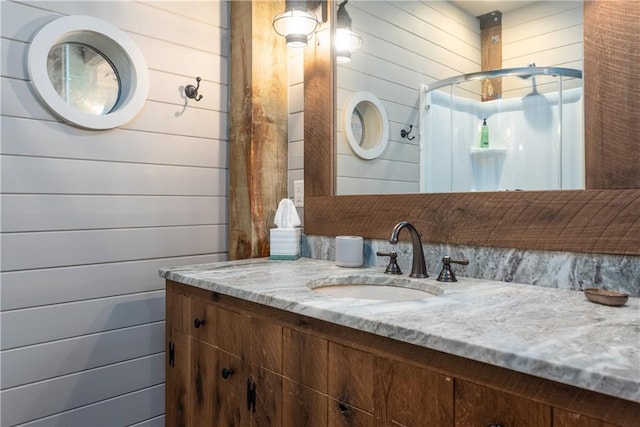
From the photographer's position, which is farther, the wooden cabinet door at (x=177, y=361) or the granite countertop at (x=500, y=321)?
the wooden cabinet door at (x=177, y=361)

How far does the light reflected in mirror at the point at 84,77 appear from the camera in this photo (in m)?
1.59

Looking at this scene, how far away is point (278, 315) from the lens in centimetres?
110

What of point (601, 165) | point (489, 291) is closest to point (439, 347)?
point (489, 291)

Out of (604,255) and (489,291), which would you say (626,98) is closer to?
(604,255)

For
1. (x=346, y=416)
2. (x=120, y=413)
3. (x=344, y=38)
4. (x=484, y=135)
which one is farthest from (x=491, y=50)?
(x=120, y=413)

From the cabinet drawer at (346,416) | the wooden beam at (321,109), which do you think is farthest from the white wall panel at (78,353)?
the cabinet drawer at (346,416)

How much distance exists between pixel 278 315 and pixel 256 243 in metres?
0.85

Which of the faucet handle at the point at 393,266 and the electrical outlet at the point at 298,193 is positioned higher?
the electrical outlet at the point at 298,193

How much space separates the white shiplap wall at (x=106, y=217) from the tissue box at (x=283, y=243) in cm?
36

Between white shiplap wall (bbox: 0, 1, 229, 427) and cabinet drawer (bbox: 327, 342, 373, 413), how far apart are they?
1.13 metres

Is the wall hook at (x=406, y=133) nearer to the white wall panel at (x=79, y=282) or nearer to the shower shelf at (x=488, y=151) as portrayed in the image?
the shower shelf at (x=488, y=151)

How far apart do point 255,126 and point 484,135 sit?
1.00 m

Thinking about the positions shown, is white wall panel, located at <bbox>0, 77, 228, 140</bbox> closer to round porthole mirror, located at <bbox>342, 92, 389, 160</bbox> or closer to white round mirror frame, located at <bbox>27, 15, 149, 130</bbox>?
white round mirror frame, located at <bbox>27, 15, 149, 130</bbox>

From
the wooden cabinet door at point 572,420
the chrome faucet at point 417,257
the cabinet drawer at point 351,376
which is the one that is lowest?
the cabinet drawer at point 351,376
